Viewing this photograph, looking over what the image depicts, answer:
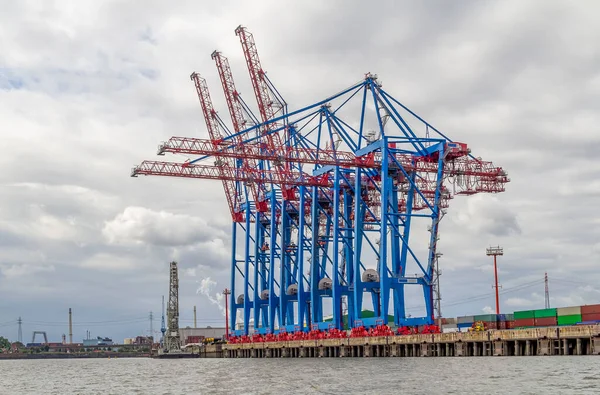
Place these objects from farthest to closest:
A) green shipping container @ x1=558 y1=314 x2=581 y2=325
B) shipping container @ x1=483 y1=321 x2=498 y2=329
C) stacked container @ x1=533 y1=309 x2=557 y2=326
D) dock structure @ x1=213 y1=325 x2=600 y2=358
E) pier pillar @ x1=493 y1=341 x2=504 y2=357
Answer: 1. shipping container @ x1=483 y1=321 x2=498 y2=329
2. stacked container @ x1=533 y1=309 x2=557 y2=326
3. green shipping container @ x1=558 y1=314 x2=581 y2=325
4. pier pillar @ x1=493 y1=341 x2=504 y2=357
5. dock structure @ x1=213 y1=325 x2=600 y2=358

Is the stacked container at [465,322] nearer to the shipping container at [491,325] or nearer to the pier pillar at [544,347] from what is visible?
the shipping container at [491,325]

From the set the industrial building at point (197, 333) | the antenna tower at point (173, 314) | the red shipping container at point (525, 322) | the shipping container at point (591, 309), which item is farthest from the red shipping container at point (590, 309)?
the industrial building at point (197, 333)

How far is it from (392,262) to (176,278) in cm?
5743

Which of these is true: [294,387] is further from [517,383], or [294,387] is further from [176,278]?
[176,278]

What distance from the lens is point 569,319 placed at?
75188mm

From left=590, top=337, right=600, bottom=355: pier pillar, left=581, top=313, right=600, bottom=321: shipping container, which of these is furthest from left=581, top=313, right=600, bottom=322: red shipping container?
left=590, top=337, right=600, bottom=355: pier pillar

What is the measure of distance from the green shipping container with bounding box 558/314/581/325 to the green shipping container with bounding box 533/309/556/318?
1035 mm

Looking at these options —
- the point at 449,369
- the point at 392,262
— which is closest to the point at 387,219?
the point at 392,262

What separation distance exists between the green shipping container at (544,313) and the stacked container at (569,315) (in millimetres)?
563

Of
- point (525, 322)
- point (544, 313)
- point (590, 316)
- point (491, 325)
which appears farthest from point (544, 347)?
point (491, 325)

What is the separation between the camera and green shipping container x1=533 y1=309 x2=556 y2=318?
77450 millimetres

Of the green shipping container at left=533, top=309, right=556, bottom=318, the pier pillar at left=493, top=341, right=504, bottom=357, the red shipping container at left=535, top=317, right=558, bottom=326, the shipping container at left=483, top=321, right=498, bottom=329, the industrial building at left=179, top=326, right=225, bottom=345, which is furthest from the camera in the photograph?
the industrial building at left=179, top=326, right=225, bottom=345

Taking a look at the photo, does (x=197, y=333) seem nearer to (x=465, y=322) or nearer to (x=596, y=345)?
(x=465, y=322)

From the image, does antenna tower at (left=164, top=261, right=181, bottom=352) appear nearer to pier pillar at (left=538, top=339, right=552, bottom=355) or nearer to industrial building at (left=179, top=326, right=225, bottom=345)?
industrial building at (left=179, top=326, right=225, bottom=345)
